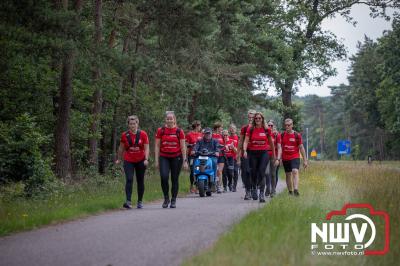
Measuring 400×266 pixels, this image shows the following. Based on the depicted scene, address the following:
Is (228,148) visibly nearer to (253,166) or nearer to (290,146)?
(290,146)

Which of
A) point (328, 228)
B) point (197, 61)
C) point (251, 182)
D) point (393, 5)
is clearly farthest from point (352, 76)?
point (328, 228)

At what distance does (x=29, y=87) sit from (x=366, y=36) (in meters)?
97.8

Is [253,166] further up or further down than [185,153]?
further down

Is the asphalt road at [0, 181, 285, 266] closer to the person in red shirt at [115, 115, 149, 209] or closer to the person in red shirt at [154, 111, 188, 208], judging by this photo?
the person in red shirt at [115, 115, 149, 209]

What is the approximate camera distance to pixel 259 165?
16.0 m

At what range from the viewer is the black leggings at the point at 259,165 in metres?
15.8

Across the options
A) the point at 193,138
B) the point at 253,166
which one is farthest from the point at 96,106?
the point at 253,166

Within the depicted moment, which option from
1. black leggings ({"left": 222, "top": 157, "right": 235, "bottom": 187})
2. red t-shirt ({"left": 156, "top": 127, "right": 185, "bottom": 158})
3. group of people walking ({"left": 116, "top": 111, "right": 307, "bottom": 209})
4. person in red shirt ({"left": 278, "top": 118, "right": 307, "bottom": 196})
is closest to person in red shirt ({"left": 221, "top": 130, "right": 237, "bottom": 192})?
black leggings ({"left": 222, "top": 157, "right": 235, "bottom": 187})

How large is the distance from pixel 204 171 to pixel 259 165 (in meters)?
3.57

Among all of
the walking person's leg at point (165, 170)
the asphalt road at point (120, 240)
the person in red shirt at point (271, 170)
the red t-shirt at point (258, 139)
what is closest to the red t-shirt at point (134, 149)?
the walking person's leg at point (165, 170)

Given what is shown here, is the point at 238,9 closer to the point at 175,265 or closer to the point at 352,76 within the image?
the point at 175,265

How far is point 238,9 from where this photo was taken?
21.6m

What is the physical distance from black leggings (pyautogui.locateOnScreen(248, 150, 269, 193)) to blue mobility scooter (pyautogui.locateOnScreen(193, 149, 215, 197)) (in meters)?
3.21

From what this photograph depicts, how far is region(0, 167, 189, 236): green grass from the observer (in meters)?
11.0
